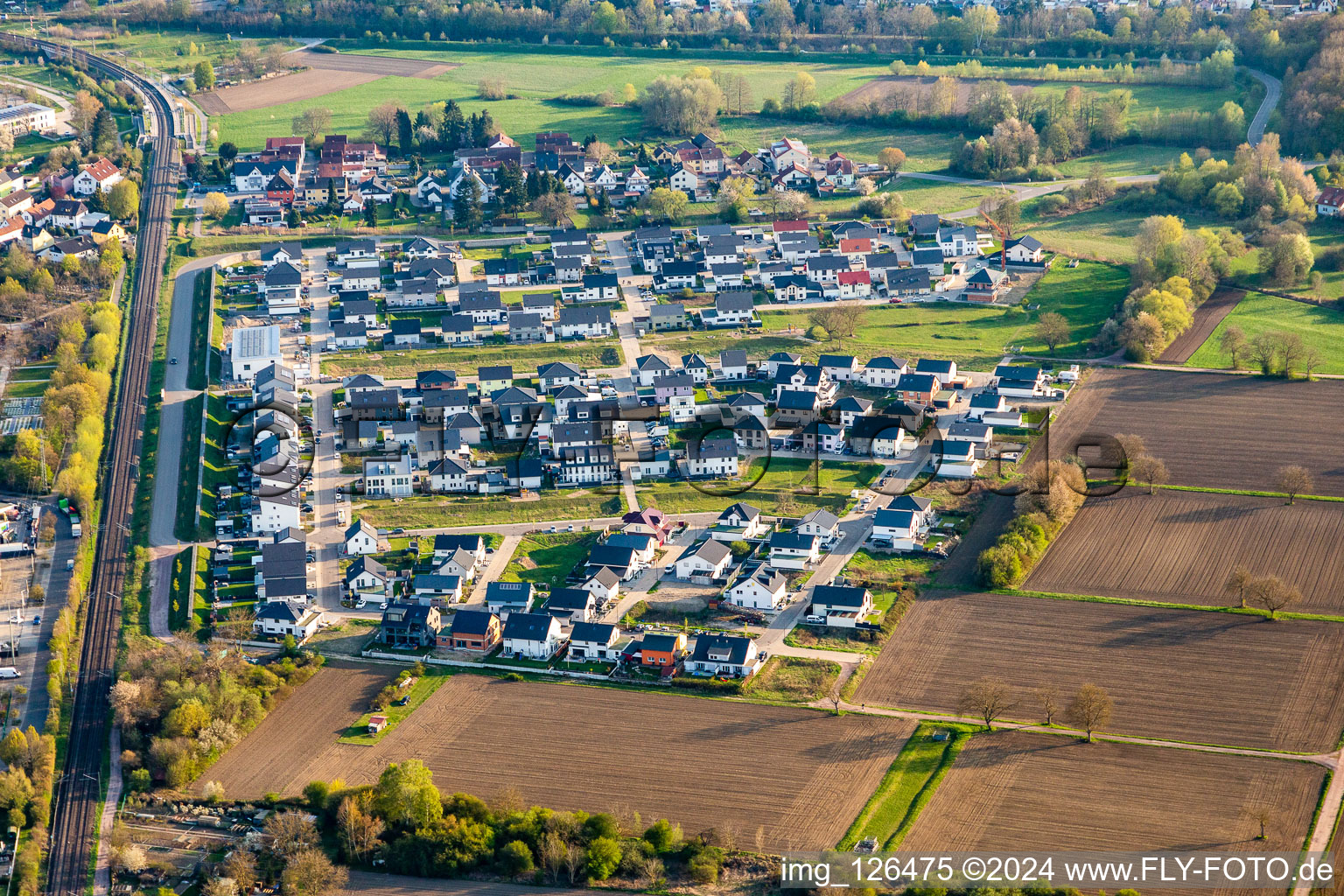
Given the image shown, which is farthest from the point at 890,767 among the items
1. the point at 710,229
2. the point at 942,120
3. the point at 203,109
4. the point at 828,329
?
the point at 203,109

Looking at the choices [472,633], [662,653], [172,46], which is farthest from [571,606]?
[172,46]

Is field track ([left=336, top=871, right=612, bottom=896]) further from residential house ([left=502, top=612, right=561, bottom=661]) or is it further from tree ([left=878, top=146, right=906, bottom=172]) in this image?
tree ([left=878, top=146, right=906, bottom=172])

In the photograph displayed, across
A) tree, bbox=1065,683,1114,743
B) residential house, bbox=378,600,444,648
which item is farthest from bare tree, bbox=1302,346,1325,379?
residential house, bbox=378,600,444,648

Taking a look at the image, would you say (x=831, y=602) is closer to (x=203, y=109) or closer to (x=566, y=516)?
(x=566, y=516)

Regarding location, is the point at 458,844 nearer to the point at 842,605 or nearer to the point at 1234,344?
the point at 842,605

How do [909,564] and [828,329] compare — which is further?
[828,329]
